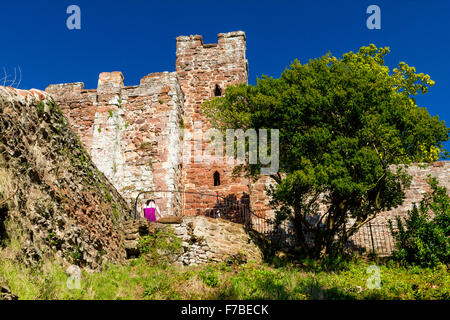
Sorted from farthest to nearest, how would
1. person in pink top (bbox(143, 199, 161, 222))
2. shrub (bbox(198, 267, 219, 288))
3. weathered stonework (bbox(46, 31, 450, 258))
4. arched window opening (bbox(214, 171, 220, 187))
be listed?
1. arched window opening (bbox(214, 171, 220, 187))
2. weathered stonework (bbox(46, 31, 450, 258))
3. person in pink top (bbox(143, 199, 161, 222))
4. shrub (bbox(198, 267, 219, 288))

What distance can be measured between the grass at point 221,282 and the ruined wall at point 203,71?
6845mm

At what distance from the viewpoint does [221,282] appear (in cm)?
933

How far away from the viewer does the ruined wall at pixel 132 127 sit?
1594cm

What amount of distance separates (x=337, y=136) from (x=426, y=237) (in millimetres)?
4179

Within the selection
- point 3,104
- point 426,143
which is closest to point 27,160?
point 3,104

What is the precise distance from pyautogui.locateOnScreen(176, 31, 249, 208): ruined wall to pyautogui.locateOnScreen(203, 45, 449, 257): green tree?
15.1ft

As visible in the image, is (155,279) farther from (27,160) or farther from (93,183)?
(27,160)

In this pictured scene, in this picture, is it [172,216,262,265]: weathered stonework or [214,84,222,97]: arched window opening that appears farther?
[214,84,222,97]: arched window opening

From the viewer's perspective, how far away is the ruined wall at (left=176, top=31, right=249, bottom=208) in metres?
17.5

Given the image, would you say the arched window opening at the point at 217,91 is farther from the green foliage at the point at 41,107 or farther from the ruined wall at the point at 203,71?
the green foliage at the point at 41,107

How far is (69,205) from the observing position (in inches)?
342

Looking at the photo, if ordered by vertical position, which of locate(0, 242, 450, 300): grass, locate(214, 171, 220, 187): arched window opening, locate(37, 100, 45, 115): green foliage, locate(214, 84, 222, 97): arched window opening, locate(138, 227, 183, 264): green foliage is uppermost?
locate(214, 84, 222, 97): arched window opening

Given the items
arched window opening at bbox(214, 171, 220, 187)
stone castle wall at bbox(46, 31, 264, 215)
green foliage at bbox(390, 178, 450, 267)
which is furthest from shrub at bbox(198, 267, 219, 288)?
arched window opening at bbox(214, 171, 220, 187)

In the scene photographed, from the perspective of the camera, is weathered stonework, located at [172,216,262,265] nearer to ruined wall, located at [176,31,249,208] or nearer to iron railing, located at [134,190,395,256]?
iron railing, located at [134,190,395,256]
